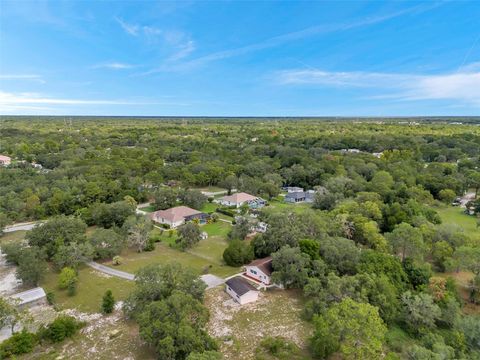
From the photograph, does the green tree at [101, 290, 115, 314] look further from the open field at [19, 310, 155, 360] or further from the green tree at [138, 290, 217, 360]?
the green tree at [138, 290, 217, 360]

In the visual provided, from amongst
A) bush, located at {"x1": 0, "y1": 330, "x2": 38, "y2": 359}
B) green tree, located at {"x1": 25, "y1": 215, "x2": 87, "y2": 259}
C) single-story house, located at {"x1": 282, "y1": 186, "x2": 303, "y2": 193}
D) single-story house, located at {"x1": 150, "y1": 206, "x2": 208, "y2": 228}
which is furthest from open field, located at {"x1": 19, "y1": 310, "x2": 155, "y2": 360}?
single-story house, located at {"x1": 282, "y1": 186, "x2": 303, "y2": 193}

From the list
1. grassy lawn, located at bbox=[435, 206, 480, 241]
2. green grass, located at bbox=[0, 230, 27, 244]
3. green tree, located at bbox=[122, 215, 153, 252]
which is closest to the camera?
green tree, located at bbox=[122, 215, 153, 252]

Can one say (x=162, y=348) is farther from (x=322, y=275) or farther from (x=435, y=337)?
(x=435, y=337)

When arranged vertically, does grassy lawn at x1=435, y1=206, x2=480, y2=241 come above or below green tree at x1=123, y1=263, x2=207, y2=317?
below

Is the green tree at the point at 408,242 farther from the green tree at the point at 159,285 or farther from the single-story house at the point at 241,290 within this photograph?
the green tree at the point at 159,285

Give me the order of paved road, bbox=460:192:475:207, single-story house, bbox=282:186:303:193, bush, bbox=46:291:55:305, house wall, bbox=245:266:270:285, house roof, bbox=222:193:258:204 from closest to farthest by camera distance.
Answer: bush, bbox=46:291:55:305 → house wall, bbox=245:266:270:285 → house roof, bbox=222:193:258:204 → paved road, bbox=460:192:475:207 → single-story house, bbox=282:186:303:193

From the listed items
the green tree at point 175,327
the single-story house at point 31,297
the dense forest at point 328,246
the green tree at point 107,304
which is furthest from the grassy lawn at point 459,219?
the single-story house at point 31,297
